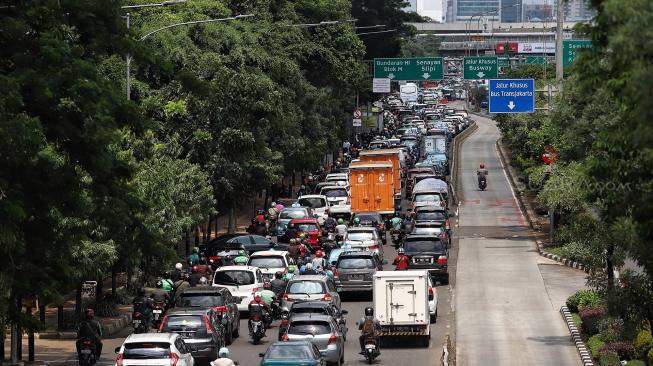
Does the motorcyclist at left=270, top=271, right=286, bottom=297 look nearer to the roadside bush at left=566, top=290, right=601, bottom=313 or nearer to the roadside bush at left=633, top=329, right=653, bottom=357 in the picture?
the roadside bush at left=566, top=290, right=601, bottom=313

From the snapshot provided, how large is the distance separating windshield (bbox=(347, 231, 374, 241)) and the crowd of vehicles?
0.06m

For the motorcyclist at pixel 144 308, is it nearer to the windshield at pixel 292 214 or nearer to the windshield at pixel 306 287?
the windshield at pixel 306 287

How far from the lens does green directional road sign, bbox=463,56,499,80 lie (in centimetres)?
8581

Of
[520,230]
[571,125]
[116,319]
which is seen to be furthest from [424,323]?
[520,230]

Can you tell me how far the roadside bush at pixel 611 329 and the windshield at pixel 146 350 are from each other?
1057 centimetres

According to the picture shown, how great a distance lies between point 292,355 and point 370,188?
35.4 meters

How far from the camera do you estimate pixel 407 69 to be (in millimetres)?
86938

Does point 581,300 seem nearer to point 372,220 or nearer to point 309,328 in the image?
point 309,328

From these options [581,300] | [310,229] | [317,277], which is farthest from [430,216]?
[317,277]

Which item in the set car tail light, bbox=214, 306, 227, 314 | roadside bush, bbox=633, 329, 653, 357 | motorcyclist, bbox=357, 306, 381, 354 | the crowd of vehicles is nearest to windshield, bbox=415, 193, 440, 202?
the crowd of vehicles

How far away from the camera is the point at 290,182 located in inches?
3265

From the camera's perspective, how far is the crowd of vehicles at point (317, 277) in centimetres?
3022

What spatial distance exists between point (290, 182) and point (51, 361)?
166 feet

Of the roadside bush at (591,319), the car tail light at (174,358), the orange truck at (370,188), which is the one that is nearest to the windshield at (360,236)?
the orange truck at (370,188)
